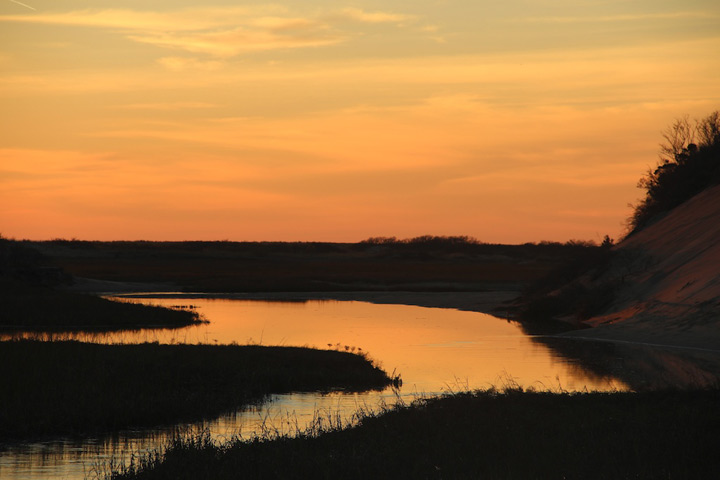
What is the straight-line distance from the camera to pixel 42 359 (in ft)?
77.3

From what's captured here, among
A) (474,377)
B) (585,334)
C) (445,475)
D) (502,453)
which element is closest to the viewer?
(445,475)

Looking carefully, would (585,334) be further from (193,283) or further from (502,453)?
(193,283)

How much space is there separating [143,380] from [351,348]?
12.1m

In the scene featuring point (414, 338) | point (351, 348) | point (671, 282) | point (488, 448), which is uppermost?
point (671, 282)

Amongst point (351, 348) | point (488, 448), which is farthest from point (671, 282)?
point (488, 448)

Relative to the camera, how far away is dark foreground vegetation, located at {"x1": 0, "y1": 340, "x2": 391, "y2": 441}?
1788 cm

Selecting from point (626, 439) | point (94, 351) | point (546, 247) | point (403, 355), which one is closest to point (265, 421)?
point (626, 439)

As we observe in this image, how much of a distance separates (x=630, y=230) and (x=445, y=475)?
49.4m

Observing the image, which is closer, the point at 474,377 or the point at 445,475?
the point at 445,475

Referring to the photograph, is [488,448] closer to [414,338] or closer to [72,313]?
[414,338]

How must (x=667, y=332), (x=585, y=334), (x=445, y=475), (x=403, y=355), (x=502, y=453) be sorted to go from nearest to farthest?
(x=445, y=475) < (x=502, y=453) < (x=403, y=355) < (x=667, y=332) < (x=585, y=334)

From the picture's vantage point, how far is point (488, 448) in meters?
13.5

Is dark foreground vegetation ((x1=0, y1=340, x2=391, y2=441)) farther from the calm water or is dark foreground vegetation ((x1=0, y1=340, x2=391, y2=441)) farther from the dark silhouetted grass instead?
the dark silhouetted grass

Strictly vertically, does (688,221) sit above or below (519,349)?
above
